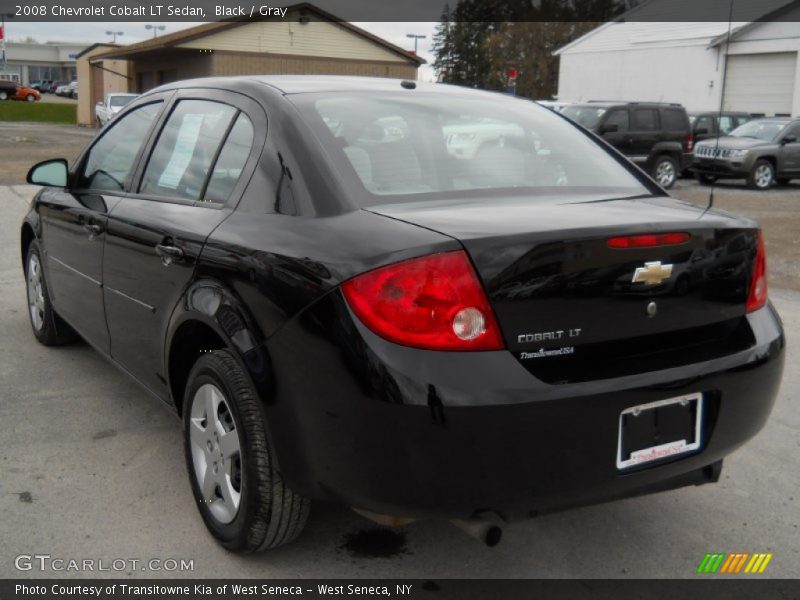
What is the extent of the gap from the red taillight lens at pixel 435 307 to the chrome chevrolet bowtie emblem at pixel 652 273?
0.50m

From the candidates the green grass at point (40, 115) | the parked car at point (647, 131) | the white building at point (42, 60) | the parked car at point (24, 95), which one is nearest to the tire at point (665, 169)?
the parked car at point (647, 131)

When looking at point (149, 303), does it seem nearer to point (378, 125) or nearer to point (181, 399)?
point (181, 399)

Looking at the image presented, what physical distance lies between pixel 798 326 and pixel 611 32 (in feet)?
122

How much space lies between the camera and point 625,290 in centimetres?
260

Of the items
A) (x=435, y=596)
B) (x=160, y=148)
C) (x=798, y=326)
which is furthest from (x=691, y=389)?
(x=798, y=326)

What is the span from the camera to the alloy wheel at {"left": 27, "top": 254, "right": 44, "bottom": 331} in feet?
18.1

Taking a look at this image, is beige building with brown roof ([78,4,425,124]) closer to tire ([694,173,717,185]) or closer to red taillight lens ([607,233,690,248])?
tire ([694,173,717,185])

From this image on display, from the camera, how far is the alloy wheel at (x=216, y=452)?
10.0 feet

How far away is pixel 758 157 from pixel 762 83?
15452 mm

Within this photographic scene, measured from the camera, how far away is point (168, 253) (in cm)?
334

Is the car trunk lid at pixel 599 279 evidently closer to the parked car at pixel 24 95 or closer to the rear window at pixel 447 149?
the rear window at pixel 447 149

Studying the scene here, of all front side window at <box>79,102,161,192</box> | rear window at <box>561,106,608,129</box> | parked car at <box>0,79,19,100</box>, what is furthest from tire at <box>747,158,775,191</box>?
parked car at <box>0,79,19,100</box>

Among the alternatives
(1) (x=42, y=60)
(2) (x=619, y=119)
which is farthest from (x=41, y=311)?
(1) (x=42, y=60)

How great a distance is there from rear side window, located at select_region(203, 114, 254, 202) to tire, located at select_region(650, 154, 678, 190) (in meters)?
17.0
